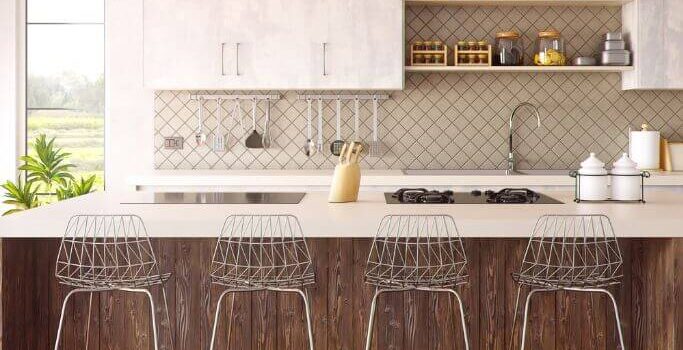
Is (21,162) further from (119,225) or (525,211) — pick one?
(525,211)

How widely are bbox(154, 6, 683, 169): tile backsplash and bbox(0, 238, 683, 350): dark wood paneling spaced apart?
7.42 feet

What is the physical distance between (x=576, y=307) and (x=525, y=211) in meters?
0.48

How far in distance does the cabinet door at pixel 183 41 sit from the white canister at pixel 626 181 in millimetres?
2565

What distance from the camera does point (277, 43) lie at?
16.7 feet

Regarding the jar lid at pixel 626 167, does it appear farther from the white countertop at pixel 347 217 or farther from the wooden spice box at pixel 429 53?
the wooden spice box at pixel 429 53

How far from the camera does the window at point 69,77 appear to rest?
5.61 metres

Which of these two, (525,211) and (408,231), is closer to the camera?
(408,231)

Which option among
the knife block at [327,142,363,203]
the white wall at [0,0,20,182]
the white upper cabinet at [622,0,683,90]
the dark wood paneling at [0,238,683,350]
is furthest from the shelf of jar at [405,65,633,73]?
the white wall at [0,0,20,182]

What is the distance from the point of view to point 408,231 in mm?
2912

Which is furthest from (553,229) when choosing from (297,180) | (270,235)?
(297,180)

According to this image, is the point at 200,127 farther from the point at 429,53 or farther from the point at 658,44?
the point at 658,44

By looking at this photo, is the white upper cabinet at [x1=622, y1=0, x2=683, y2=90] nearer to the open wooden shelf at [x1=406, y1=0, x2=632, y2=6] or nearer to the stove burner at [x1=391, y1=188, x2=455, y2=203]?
the open wooden shelf at [x1=406, y1=0, x2=632, y2=6]

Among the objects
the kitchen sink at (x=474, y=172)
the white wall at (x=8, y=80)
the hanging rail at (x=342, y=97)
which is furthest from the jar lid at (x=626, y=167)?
the white wall at (x=8, y=80)

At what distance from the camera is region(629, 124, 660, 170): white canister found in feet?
17.4
